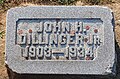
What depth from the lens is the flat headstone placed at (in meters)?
4.32

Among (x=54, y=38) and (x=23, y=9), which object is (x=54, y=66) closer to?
(x=54, y=38)

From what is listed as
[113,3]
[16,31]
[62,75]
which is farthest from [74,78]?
[113,3]

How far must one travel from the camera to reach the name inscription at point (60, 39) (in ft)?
14.3

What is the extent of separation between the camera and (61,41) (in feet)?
14.4

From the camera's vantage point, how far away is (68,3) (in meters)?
5.21

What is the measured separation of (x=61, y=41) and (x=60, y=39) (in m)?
0.03

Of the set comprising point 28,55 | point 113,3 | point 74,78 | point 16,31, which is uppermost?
point 113,3

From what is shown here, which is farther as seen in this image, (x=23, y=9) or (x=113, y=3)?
(x=113, y=3)

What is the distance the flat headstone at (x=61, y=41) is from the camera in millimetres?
4324

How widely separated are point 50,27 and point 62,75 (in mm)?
560

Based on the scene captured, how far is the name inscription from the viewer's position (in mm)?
4367

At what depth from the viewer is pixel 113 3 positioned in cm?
526

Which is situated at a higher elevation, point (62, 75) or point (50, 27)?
point (50, 27)

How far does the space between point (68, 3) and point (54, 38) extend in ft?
3.09
